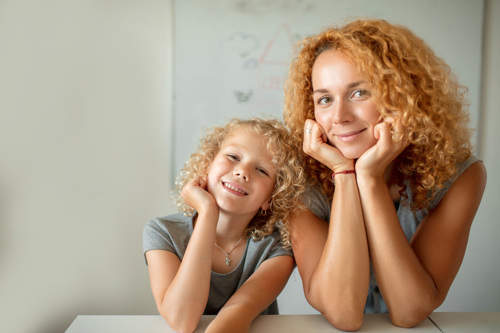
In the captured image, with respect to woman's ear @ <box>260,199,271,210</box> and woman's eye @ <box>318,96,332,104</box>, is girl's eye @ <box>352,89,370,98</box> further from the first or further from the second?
woman's ear @ <box>260,199,271,210</box>

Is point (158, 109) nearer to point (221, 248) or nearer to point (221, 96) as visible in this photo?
point (221, 96)

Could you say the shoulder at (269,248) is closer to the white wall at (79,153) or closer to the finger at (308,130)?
the finger at (308,130)

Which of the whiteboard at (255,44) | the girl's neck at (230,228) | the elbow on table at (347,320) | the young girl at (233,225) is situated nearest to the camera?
the elbow on table at (347,320)

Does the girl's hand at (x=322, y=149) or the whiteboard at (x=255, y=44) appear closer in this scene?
the girl's hand at (x=322, y=149)

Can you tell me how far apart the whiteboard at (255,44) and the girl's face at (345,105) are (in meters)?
1.10

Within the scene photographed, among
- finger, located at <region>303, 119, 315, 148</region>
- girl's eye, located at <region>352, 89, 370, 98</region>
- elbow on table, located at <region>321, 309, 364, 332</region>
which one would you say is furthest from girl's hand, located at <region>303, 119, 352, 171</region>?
elbow on table, located at <region>321, 309, 364, 332</region>

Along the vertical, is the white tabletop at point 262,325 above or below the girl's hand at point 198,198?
below

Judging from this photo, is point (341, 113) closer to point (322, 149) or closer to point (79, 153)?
point (322, 149)

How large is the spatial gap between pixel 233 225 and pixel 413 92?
616mm

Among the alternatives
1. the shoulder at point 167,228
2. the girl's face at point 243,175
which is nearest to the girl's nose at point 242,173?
the girl's face at point 243,175

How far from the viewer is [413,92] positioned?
1006 mm

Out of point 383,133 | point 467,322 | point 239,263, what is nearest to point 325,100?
point 383,133

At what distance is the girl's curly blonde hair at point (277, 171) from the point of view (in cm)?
118

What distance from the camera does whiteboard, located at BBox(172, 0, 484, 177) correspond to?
210cm
